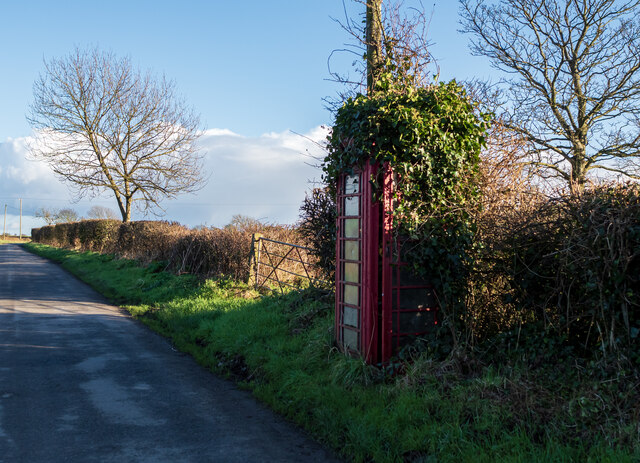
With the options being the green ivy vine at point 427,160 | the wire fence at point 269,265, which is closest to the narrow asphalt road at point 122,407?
the green ivy vine at point 427,160

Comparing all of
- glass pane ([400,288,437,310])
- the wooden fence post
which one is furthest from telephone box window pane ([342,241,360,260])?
the wooden fence post

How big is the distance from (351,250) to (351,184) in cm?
97

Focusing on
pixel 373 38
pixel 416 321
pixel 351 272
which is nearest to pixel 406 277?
pixel 416 321

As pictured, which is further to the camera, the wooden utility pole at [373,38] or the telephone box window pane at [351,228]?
the wooden utility pole at [373,38]

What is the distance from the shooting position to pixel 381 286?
262 inches

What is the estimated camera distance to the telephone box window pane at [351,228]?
7.05 meters

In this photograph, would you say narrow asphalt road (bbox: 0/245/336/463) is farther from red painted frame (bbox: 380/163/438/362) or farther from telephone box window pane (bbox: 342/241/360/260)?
telephone box window pane (bbox: 342/241/360/260)

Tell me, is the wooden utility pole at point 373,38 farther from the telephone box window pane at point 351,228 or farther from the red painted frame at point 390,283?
the red painted frame at point 390,283

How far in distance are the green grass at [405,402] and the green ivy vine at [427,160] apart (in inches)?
51.4

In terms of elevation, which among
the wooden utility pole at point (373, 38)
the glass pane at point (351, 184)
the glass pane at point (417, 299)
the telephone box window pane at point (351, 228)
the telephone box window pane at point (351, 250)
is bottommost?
the glass pane at point (417, 299)

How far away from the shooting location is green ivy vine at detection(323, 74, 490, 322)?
6.50 meters

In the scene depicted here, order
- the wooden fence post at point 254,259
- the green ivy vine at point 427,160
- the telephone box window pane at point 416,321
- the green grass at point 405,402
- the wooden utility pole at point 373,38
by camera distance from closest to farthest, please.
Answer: the green grass at point 405,402 → the green ivy vine at point 427,160 → the telephone box window pane at point 416,321 → the wooden utility pole at point 373,38 → the wooden fence post at point 254,259

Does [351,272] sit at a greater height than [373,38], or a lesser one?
lesser

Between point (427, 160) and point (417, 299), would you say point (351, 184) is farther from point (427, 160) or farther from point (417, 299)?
point (417, 299)
